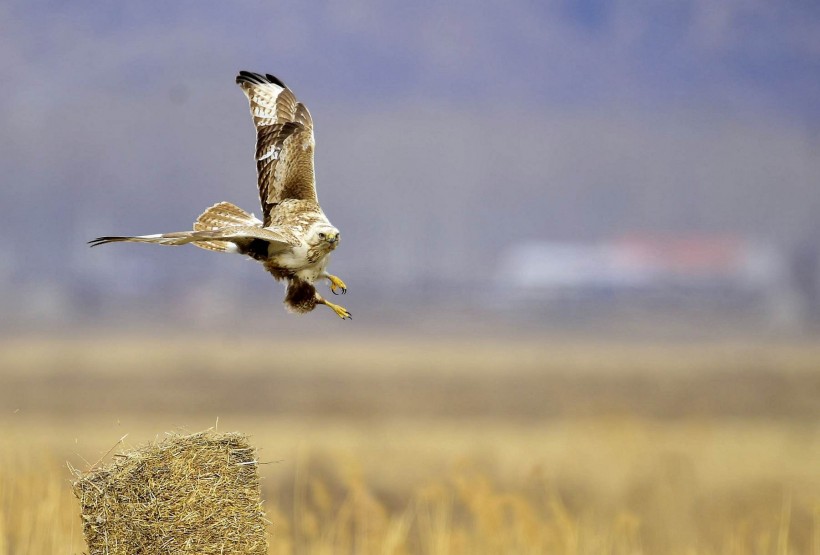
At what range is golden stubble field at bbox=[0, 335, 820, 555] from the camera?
9.01 m

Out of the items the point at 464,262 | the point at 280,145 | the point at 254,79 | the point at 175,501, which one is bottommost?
the point at 175,501

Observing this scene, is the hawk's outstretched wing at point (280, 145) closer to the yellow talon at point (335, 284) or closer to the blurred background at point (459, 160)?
the yellow talon at point (335, 284)

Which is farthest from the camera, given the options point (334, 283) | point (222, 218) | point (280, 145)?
point (280, 145)

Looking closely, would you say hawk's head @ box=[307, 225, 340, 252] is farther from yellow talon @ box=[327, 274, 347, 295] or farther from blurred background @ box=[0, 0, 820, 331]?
blurred background @ box=[0, 0, 820, 331]

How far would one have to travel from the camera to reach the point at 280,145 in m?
9.11

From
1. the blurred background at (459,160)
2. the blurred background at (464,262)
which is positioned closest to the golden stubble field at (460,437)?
the blurred background at (464,262)

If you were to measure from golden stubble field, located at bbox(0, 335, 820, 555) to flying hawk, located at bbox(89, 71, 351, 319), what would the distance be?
1.11 metres

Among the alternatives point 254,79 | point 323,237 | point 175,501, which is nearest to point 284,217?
point 323,237

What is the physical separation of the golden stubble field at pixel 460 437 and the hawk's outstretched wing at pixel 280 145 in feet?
5.88

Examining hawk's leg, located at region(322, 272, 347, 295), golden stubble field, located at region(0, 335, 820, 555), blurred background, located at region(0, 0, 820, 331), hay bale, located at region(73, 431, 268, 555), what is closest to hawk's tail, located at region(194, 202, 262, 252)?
hawk's leg, located at region(322, 272, 347, 295)

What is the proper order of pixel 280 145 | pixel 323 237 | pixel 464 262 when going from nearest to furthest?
1. pixel 323 237
2. pixel 280 145
3. pixel 464 262

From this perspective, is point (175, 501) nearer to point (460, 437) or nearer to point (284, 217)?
point (284, 217)

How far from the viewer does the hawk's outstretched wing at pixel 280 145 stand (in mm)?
8844

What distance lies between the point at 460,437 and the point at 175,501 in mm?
14950
